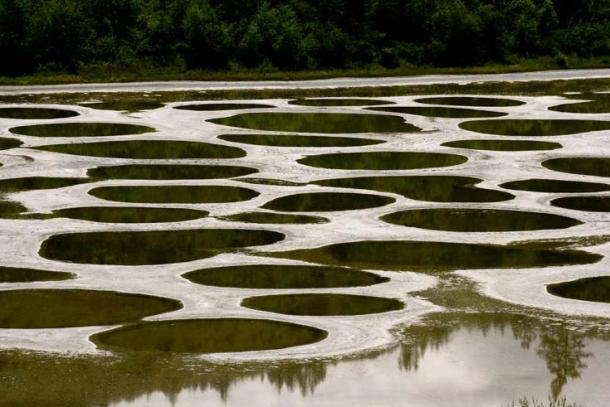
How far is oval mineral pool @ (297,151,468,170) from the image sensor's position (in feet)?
97.4

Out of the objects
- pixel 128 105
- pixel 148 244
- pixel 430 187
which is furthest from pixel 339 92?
pixel 148 244

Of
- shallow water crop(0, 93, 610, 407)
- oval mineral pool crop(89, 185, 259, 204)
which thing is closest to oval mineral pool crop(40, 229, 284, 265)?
shallow water crop(0, 93, 610, 407)

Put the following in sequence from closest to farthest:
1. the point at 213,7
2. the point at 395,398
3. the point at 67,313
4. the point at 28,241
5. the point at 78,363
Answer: the point at 395,398 < the point at 78,363 < the point at 67,313 < the point at 28,241 < the point at 213,7

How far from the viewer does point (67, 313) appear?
56.3 feet

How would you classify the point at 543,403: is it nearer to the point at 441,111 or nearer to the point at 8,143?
the point at 8,143

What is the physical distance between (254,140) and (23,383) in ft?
66.0

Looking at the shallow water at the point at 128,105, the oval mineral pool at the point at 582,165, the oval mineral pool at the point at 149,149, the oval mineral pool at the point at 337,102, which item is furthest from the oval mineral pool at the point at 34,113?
the oval mineral pool at the point at 582,165

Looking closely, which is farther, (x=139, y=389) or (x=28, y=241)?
(x=28, y=241)

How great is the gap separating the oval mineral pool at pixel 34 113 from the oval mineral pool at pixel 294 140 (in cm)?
651

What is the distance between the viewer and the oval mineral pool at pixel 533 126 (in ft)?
116

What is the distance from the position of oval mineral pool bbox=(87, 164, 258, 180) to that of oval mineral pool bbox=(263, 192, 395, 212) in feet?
10.2

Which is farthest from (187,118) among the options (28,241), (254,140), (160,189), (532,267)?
(532,267)

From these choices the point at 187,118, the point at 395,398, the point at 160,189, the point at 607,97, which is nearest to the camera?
the point at 395,398

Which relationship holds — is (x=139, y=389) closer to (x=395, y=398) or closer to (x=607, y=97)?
(x=395, y=398)
